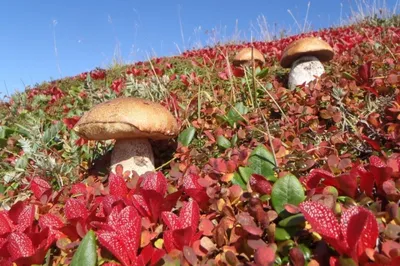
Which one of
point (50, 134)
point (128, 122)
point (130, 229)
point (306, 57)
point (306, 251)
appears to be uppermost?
point (306, 57)

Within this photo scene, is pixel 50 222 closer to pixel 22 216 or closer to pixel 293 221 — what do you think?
pixel 22 216

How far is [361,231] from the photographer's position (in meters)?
1.10

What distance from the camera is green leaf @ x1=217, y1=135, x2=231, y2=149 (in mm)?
2912

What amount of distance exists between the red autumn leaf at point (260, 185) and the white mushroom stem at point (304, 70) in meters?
2.59

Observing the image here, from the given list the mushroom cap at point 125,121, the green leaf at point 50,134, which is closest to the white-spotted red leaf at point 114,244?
the mushroom cap at point 125,121

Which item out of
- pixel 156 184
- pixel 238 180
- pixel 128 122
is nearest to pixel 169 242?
pixel 156 184

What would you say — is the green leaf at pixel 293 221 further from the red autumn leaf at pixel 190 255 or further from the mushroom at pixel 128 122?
the mushroom at pixel 128 122

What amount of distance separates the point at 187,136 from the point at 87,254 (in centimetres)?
183

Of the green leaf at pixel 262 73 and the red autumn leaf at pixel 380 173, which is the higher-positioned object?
the green leaf at pixel 262 73

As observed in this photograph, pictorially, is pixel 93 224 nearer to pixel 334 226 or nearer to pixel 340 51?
pixel 334 226

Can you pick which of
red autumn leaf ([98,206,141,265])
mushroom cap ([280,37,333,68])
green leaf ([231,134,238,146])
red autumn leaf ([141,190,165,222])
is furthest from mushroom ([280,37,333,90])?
red autumn leaf ([98,206,141,265])

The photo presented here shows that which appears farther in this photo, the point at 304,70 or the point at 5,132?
the point at 5,132

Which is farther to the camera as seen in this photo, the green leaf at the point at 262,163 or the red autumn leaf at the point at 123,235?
the green leaf at the point at 262,163

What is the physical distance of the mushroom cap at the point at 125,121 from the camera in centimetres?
248
